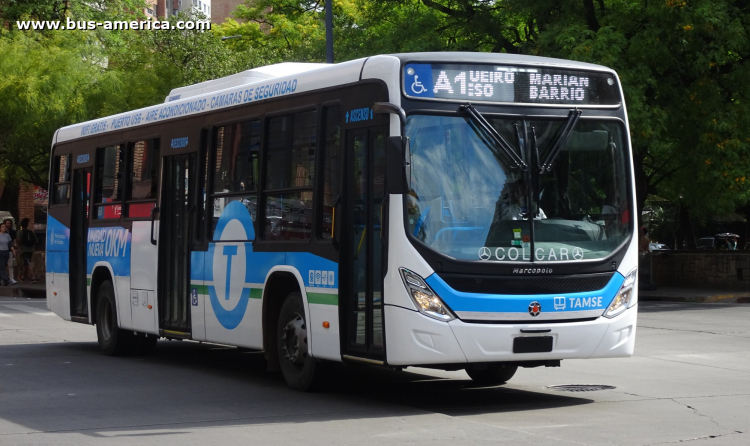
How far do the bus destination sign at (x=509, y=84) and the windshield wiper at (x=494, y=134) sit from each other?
14cm

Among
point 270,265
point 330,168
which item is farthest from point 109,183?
point 330,168

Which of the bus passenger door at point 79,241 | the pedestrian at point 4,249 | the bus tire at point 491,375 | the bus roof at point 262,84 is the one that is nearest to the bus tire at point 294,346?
the bus tire at point 491,375

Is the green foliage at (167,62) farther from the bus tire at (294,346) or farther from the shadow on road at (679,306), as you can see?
the bus tire at (294,346)

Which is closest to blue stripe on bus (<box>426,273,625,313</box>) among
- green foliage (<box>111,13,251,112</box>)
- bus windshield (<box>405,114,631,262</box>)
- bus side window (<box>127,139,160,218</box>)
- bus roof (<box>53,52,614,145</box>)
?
bus windshield (<box>405,114,631,262</box>)

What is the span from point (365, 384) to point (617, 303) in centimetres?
301

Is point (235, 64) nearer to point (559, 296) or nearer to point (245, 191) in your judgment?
point (245, 191)

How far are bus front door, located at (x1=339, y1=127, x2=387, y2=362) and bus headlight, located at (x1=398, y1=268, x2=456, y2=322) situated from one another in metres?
0.38

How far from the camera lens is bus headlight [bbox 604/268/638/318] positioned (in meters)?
9.74

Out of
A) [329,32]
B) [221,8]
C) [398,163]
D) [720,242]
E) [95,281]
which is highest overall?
[221,8]

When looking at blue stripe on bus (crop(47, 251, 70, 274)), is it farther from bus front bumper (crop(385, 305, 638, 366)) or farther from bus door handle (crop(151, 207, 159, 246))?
bus front bumper (crop(385, 305, 638, 366))

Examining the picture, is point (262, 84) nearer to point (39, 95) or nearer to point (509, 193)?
point (509, 193)

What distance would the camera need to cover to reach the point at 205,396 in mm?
10805

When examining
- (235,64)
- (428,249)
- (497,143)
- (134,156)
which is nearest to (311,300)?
(428,249)

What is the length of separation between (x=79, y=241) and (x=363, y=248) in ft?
24.4
